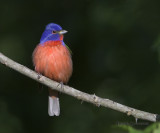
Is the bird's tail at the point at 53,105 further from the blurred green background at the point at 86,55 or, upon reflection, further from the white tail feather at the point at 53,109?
the blurred green background at the point at 86,55

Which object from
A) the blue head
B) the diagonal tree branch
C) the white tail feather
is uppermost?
the blue head

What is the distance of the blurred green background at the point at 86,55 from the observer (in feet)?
22.6

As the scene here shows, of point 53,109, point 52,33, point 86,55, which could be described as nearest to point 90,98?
point 52,33

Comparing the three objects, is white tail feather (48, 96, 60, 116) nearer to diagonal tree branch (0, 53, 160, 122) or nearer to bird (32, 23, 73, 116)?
bird (32, 23, 73, 116)

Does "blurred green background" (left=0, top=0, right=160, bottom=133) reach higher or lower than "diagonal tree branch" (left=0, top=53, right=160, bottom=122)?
higher

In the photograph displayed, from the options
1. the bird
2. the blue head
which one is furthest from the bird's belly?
the blue head

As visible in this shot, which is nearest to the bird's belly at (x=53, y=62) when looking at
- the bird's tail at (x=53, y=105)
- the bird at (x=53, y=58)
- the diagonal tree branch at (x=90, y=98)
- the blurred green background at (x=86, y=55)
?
the bird at (x=53, y=58)

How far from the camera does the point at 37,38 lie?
292 inches

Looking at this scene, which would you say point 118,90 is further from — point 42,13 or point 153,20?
point 42,13

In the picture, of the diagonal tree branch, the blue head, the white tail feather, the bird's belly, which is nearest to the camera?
the diagonal tree branch

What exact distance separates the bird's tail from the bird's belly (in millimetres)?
802

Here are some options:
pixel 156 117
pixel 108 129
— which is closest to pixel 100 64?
pixel 108 129

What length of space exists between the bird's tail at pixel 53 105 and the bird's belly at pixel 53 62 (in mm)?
802

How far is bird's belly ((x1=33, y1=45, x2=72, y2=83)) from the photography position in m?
5.75
